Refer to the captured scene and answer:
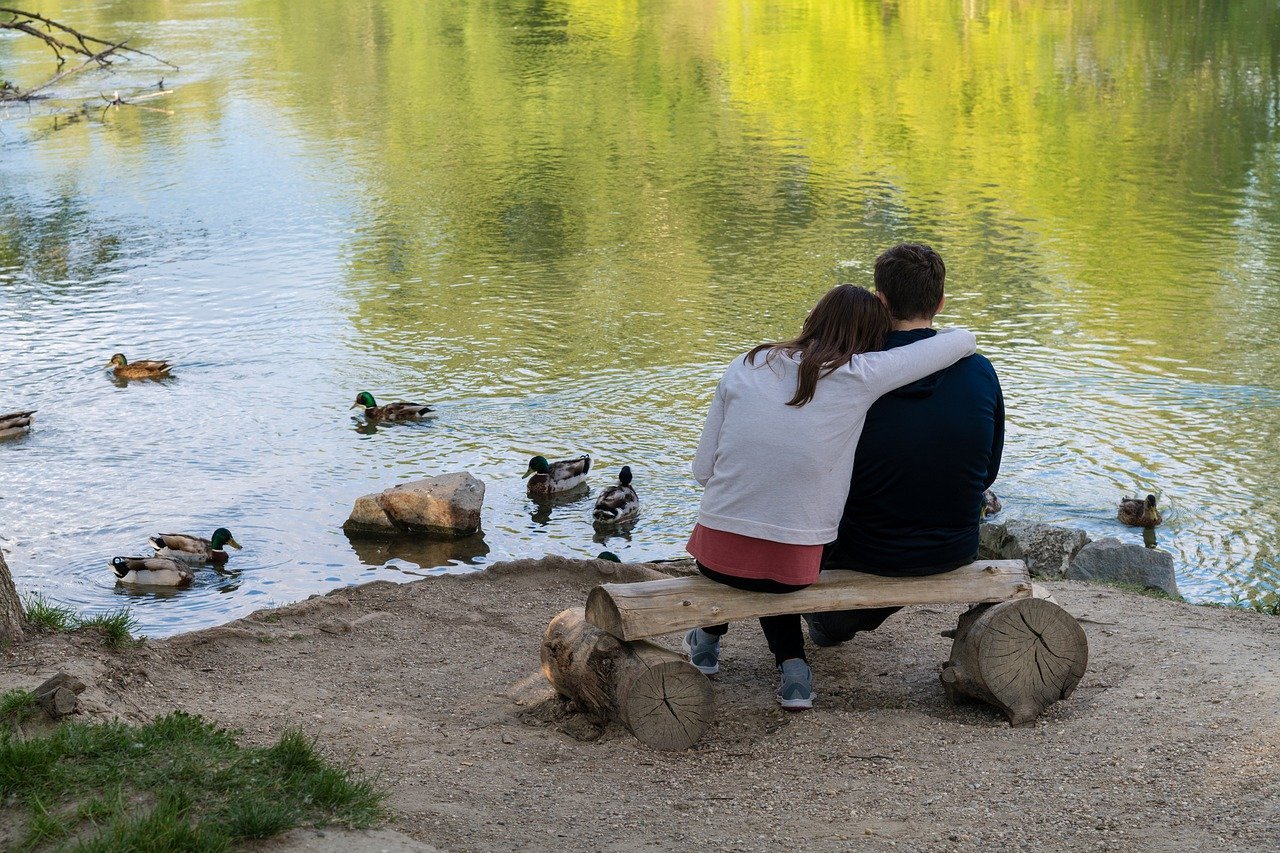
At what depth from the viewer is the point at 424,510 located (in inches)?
411

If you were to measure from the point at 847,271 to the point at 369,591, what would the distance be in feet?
35.6

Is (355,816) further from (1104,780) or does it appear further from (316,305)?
(316,305)

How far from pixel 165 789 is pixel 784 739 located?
2.47 meters

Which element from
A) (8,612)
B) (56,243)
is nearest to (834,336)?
(8,612)

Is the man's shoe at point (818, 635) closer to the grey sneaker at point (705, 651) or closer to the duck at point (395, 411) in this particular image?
the grey sneaker at point (705, 651)

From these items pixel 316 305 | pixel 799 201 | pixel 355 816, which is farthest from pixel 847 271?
pixel 355 816

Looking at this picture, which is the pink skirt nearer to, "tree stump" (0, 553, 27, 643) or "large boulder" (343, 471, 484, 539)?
"tree stump" (0, 553, 27, 643)

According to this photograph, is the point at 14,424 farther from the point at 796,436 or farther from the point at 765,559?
the point at 796,436

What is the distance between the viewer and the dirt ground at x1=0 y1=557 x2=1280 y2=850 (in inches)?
182

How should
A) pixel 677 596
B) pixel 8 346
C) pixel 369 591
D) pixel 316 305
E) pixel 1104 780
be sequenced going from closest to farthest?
pixel 1104 780 → pixel 677 596 → pixel 369 591 → pixel 8 346 → pixel 316 305

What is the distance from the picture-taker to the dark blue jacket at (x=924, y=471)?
5512 millimetres

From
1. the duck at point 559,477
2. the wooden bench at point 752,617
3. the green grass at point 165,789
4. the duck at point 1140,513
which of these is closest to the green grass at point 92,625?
the green grass at point 165,789

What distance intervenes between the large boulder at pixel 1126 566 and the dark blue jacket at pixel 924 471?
3346 millimetres

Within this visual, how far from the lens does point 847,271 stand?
1791 cm
